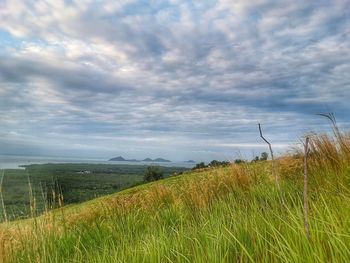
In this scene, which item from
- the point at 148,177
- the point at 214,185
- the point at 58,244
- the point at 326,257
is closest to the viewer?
the point at 326,257

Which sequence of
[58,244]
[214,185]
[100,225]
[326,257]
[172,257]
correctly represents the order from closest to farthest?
[326,257] < [172,257] < [58,244] < [100,225] < [214,185]

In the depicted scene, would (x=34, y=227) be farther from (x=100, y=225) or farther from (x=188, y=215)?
(x=188, y=215)

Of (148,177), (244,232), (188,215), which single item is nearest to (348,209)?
(244,232)

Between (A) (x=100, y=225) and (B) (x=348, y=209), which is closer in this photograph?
(B) (x=348, y=209)

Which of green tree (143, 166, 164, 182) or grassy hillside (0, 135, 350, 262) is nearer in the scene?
grassy hillside (0, 135, 350, 262)

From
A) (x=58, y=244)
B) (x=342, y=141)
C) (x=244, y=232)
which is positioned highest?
(x=342, y=141)

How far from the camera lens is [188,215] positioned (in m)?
7.90

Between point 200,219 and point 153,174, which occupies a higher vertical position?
point 200,219

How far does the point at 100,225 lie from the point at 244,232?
4.77 m

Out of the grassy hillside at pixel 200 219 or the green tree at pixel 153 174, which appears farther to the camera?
the green tree at pixel 153 174

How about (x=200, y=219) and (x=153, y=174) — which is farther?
(x=153, y=174)

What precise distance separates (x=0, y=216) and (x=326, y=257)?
816cm

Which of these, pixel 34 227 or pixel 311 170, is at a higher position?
pixel 311 170

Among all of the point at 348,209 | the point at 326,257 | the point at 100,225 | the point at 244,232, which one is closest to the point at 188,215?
the point at 100,225
